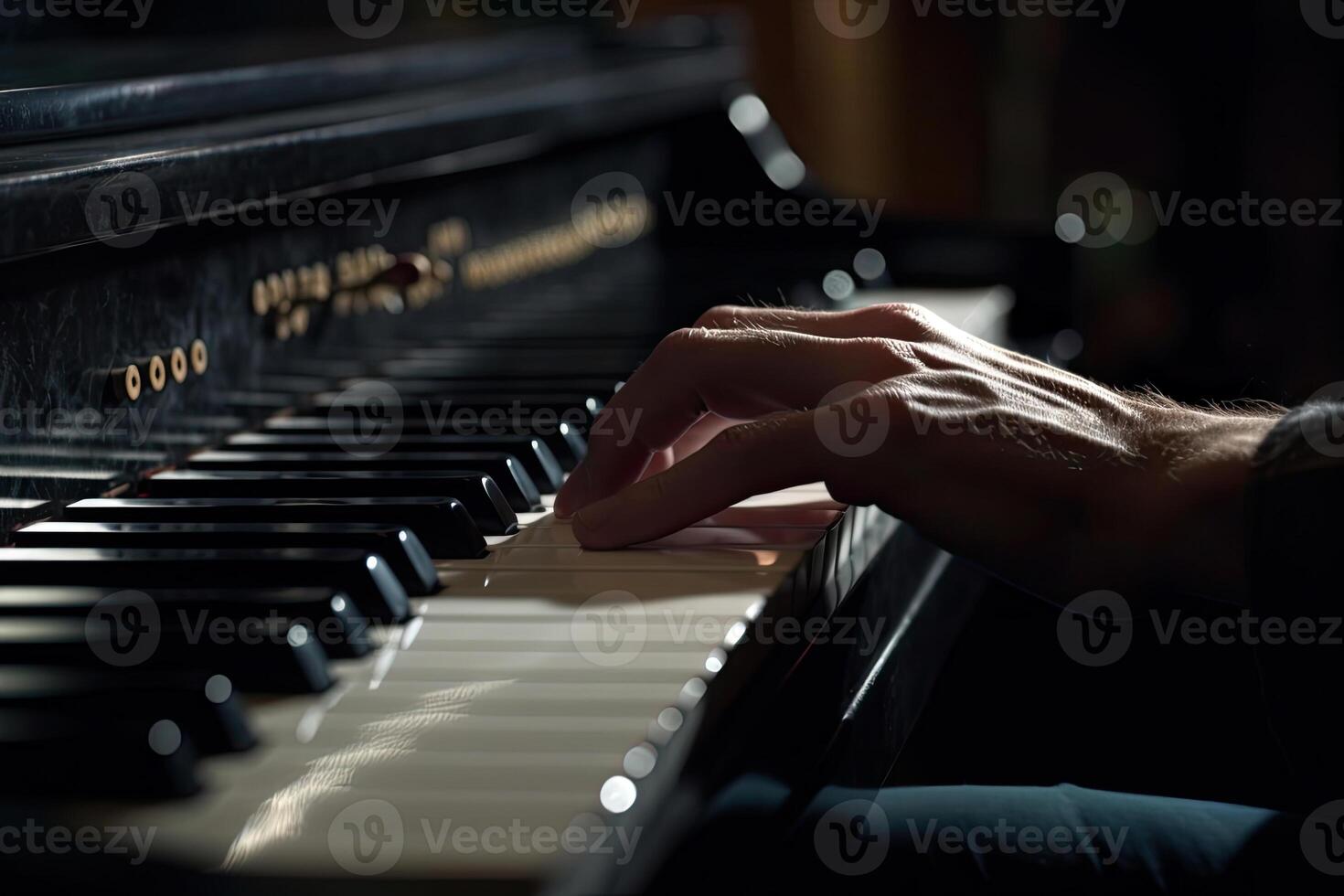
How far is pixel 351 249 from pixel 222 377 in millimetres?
275

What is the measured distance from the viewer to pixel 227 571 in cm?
74

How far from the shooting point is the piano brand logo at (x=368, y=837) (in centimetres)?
45

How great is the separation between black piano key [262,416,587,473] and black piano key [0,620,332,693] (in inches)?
18.1

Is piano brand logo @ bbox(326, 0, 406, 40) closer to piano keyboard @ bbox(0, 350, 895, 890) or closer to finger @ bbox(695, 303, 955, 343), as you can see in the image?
finger @ bbox(695, 303, 955, 343)

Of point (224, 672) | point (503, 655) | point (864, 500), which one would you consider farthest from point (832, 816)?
point (224, 672)

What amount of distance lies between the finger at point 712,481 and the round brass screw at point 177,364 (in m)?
0.37

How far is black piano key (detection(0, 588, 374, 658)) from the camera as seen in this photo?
653 mm

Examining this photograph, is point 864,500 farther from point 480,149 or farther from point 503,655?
point 480,149

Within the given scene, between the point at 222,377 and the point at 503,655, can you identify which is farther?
the point at 222,377

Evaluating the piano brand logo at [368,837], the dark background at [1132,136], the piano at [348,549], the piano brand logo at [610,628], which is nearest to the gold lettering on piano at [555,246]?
the piano at [348,549]

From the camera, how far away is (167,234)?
1.01m

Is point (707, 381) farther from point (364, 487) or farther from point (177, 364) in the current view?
point (177, 364)

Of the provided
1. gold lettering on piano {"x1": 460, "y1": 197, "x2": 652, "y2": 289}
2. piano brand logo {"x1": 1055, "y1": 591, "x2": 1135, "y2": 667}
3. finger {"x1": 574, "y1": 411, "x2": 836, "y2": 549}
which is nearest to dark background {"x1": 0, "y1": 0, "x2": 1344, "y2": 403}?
gold lettering on piano {"x1": 460, "y1": 197, "x2": 652, "y2": 289}

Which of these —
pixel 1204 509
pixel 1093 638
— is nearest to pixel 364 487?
pixel 1204 509
